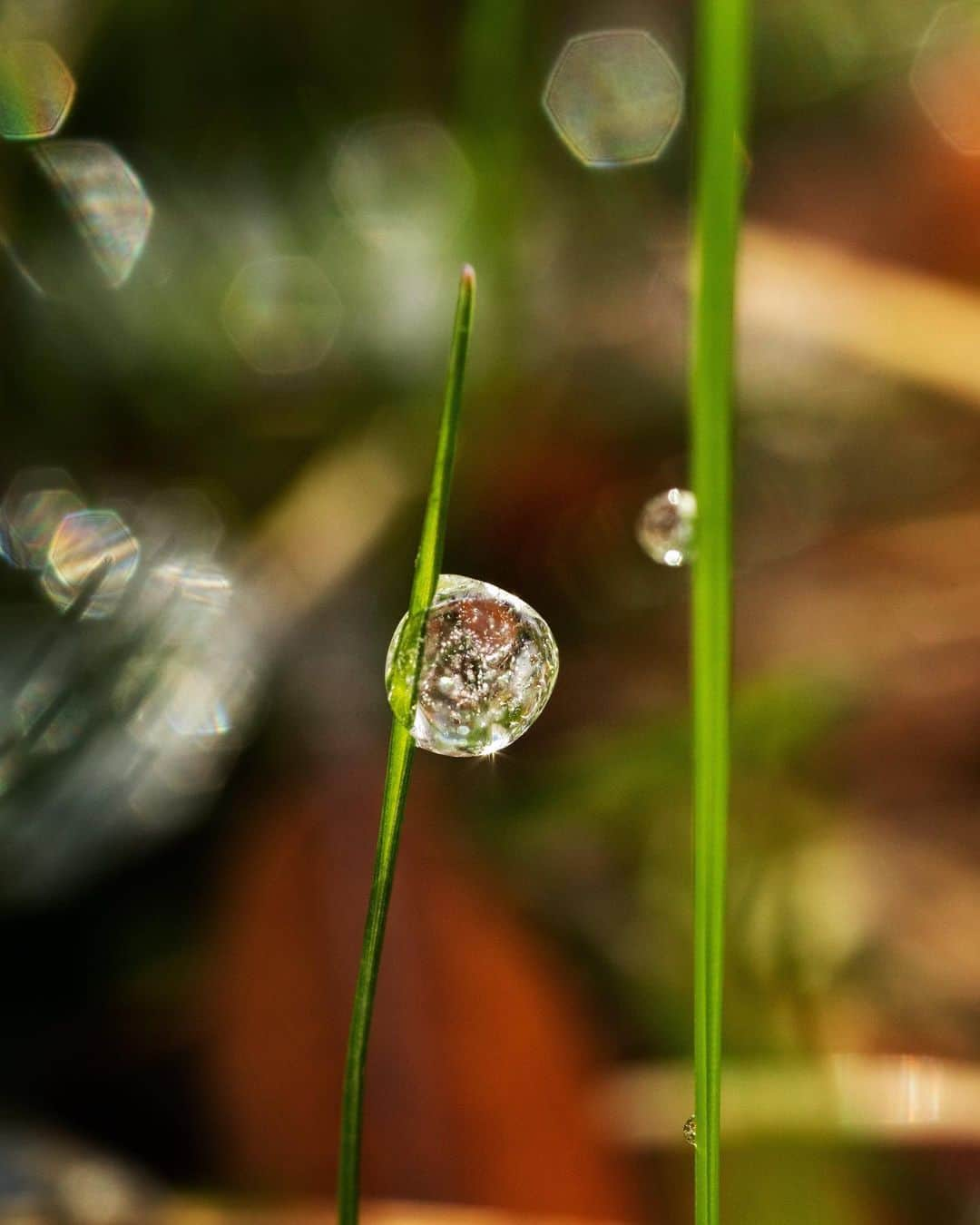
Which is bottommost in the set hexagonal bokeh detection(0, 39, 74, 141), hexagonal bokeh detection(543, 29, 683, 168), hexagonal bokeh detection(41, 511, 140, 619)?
hexagonal bokeh detection(41, 511, 140, 619)

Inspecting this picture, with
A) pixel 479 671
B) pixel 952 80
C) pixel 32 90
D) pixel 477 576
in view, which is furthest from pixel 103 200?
pixel 952 80

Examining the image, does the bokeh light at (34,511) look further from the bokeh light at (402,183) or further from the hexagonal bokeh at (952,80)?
the hexagonal bokeh at (952,80)

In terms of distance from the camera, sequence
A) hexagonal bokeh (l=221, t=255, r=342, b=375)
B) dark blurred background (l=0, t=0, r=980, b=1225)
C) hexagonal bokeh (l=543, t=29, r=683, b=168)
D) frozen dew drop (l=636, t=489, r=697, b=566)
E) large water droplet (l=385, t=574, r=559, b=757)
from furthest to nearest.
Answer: hexagonal bokeh (l=543, t=29, r=683, b=168)
hexagonal bokeh (l=221, t=255, r=342, b=375)
frozen dew drop (l=636, t=489, r=697, b=566)
dark blurred background (l=0, t=0, r=980, b=1225)
large water droplet (l=385, t=574, r=559, b=757)

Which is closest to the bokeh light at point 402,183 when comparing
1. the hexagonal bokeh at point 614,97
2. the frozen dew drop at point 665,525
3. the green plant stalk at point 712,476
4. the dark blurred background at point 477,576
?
the dark blurred background at point 477,576

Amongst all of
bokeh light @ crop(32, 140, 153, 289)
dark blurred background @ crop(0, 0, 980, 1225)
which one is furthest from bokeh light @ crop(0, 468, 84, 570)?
bokeh light @ crop(32, 140, 153, 289)

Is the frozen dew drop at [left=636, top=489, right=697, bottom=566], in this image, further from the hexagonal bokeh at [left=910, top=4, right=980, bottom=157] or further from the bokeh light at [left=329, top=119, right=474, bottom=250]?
the hexagonal bokeh at [left=910, top=4, right=980, bottom=157]

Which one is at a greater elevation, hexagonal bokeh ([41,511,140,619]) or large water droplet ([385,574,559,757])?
hexagonal bokeh ([41,511,140,619])

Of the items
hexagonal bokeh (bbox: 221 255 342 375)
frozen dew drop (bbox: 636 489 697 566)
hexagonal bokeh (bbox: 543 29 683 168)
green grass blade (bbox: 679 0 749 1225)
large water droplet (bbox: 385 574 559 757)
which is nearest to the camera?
green grass blade (bbox: 679 0 749 1225)
